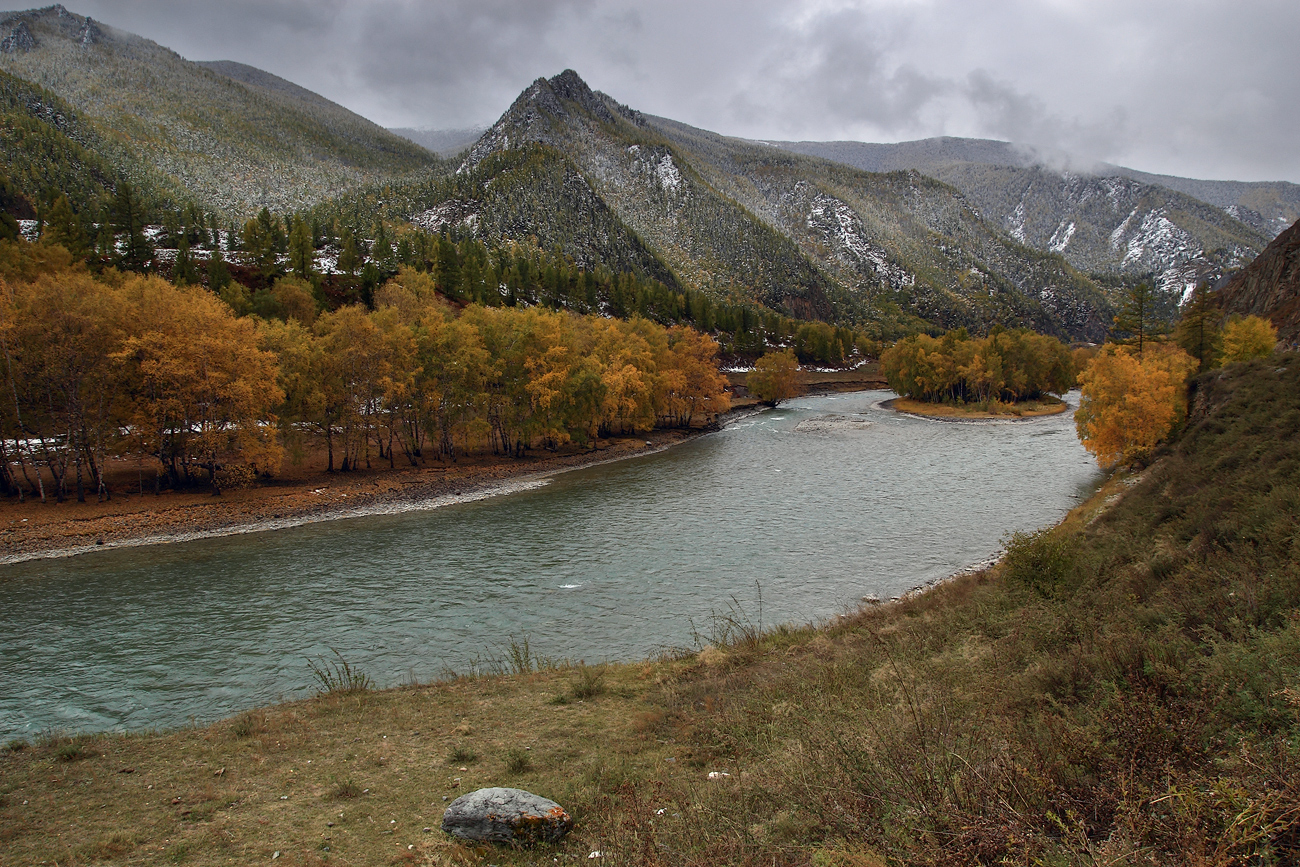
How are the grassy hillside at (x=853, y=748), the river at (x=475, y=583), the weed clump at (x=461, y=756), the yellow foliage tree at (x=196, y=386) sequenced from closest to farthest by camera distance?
the grassy hillside at (x=853, y=748) < the weed clump at (x=461, y=756) < the river at (x=475, y=583) < the yellow foliage tree at (x=196, y=386)

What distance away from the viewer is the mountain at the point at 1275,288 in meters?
89.1

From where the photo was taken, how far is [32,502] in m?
40.4

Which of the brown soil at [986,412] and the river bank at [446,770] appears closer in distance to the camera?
the river bank at [446,770]

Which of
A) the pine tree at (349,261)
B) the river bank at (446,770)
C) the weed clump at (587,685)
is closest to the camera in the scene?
the river bank at (446,770)

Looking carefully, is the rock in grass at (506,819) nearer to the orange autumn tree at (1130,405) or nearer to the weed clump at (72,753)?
the weed clump at (72,753)

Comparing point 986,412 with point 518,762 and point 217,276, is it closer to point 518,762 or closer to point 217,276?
point 518,762

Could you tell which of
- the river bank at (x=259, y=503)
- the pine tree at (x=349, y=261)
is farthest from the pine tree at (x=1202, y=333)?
the pine tree at (x=349, y=261)

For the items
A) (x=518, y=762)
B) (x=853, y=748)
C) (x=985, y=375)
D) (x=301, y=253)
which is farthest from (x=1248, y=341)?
(x=301, y=253)

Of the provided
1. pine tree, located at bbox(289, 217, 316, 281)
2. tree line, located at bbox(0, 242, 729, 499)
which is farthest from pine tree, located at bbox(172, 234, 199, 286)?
tree line, located at bbox(0, 242, 729, 499)

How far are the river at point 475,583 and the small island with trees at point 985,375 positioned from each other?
56.9 m

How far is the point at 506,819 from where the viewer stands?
9.35 meters

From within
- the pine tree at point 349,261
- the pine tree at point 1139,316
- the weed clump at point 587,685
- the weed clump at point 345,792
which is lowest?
the weed clump at point 587,685

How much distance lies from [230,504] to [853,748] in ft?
154

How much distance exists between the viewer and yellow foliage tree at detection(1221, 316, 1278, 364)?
67.2m
